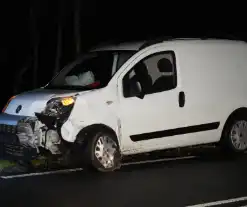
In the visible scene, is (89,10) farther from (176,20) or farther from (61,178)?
(61,178)

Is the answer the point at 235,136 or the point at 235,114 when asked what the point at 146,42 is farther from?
the point at 235,136

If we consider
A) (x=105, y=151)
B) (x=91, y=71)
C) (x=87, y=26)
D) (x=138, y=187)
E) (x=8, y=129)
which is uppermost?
(x=87, y=26)

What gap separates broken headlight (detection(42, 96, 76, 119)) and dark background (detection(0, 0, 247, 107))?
1036cm

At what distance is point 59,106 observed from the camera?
905cm

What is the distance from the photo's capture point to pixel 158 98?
966cm

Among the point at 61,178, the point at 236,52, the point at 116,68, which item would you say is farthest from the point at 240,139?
the point at 61,178

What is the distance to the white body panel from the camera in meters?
9.16

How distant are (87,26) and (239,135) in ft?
47.2

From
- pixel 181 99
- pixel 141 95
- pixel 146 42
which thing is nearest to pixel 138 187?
pixel 141 95

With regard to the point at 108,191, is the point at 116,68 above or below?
above

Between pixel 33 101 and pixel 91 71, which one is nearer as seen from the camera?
pixel 33 101

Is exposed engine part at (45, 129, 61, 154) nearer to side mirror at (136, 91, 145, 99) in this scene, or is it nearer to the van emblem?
the van emblem

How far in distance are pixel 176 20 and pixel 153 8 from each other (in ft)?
3.76

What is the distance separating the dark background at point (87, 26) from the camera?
21.6m
